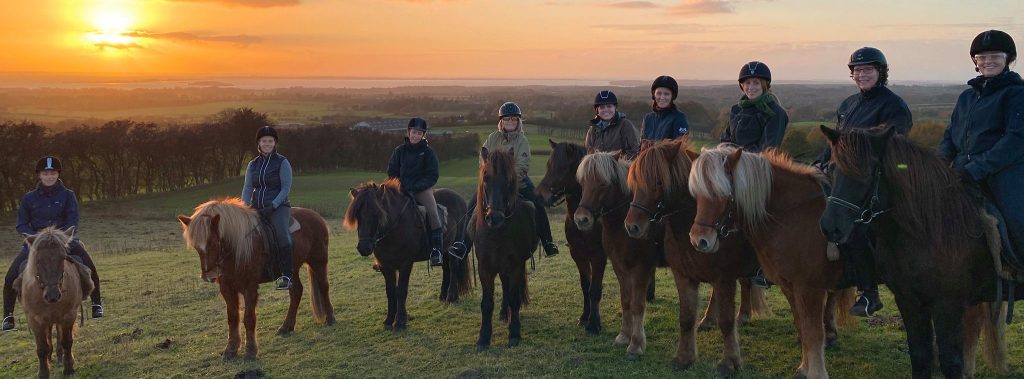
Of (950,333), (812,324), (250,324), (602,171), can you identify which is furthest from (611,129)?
(250,324)

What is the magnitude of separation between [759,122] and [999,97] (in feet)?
7.65

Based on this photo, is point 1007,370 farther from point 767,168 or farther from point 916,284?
point 767,168

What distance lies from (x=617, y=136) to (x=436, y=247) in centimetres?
303

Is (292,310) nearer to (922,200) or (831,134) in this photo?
(831,134)

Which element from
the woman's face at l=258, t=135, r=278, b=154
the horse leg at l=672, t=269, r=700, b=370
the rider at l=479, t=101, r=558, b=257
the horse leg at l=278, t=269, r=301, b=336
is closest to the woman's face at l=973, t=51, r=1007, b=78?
the horse leg at l=672, t=269, r=700, b=370

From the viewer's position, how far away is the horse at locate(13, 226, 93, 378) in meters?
7.66

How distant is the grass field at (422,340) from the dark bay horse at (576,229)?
35cm

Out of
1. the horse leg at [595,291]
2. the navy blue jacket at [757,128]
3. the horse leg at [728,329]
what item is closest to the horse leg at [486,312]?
the horse leg at [595,291]

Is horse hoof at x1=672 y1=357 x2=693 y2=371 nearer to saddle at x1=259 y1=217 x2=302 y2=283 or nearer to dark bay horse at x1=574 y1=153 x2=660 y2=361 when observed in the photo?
dark bay horse at x1=574 y1=153 x2=660 y2=361

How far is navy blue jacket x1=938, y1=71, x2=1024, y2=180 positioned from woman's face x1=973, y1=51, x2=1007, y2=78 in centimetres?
4

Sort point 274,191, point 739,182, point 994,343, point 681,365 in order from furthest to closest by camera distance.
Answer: point 274,191 < point 681,365 < point 994,343 < point 739,182

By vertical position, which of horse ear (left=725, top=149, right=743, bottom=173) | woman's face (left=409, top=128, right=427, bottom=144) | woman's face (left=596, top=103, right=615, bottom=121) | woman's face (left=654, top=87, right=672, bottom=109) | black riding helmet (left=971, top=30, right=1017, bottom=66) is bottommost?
horse ear (left=725, top=149, right=743, bottom=173)

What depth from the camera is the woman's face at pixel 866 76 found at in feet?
19.0

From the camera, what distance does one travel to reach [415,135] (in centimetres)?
917
